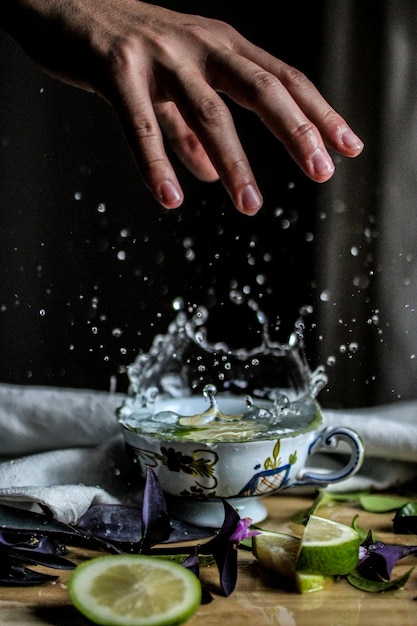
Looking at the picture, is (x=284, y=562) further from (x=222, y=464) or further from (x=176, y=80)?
(x=176, y=80)

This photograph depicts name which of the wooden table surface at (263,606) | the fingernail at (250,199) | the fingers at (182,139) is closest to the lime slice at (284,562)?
the wooden table surface at (263,606)

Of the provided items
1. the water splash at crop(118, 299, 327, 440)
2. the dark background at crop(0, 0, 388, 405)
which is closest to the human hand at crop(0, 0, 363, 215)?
the water splash at crop(118, 299, 327, 440)

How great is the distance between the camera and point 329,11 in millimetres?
919

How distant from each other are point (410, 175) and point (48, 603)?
667 mm

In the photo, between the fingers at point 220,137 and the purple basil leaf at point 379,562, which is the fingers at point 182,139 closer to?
the fingers at point 220,137

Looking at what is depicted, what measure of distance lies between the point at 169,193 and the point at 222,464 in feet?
0.67

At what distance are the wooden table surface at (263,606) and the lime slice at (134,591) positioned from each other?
0.02 metres

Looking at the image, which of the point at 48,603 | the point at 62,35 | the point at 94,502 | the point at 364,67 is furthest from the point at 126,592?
the point at 364,67

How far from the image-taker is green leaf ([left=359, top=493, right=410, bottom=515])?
0.66 meters

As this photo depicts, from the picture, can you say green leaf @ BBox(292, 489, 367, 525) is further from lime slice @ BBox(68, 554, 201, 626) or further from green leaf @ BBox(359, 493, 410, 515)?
lime slice @ BBox(68, 554, 201, 626)

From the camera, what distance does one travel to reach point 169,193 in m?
0.58

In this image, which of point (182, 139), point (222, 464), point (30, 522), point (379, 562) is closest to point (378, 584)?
point (379, 562)

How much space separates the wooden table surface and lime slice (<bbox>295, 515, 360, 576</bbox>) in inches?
0.6

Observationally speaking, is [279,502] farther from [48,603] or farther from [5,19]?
[5,19]
